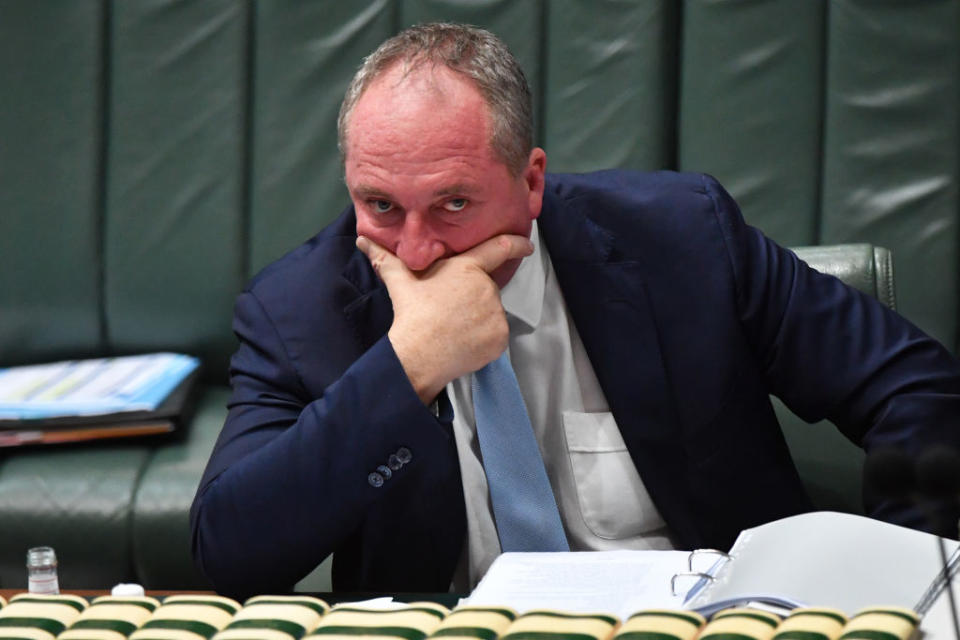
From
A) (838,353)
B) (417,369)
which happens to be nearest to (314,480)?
(417,369)

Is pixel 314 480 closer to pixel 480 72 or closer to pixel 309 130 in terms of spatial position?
pixel 480 72

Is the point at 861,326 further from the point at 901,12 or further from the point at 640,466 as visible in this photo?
the point at 901,12

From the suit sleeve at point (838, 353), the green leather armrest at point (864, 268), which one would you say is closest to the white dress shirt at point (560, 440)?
the suit sleeve at point (838, 353)

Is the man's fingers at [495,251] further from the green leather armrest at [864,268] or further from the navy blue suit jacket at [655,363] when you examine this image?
the green leather armrest at [864,268]

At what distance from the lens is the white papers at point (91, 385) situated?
2211 millimetres

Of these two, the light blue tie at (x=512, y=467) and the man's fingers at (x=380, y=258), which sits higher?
the man's fingers at (x=380, y=258)

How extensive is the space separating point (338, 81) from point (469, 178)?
1.26 meters

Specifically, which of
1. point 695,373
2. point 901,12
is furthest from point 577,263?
point 901,12

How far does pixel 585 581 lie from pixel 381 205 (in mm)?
520

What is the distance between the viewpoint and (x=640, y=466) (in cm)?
148

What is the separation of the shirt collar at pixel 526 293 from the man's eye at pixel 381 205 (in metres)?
0.21

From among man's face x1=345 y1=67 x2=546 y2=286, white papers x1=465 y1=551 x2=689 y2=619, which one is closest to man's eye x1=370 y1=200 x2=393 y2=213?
man's face x1=345 y1=67 x2=546 y2=286

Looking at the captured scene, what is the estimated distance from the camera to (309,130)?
2541mm

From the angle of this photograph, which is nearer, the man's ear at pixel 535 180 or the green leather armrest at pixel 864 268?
the man's ear at pixel 535 180
